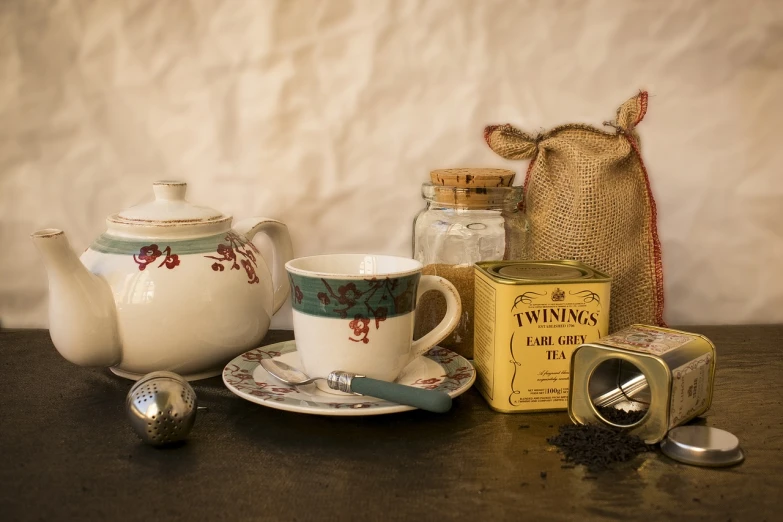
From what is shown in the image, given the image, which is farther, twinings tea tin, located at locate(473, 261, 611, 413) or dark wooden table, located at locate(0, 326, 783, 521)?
twinings tea tin, located at locate(473, 261, 611, 413)

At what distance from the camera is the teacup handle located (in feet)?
2.14

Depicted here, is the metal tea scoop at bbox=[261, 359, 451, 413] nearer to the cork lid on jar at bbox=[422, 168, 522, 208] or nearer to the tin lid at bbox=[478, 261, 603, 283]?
the tin lid at bbox=[478, 261, 603, 283]

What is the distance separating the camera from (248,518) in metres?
0.43

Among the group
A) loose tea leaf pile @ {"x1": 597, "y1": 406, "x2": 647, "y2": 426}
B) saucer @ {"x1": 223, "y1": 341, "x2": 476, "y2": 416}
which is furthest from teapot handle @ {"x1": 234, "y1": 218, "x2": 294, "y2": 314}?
loose tea leaf pile @ {"x1": 597, "y1": 406, "x2": 647, "y2": 426}

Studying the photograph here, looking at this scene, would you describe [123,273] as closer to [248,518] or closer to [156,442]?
[156,442]

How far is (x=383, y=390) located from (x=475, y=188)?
0.25 metres

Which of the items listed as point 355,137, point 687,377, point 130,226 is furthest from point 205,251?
point 687,377

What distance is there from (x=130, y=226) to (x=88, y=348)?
0.12 metres

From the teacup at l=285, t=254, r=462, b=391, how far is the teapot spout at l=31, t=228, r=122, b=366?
17 centimetres

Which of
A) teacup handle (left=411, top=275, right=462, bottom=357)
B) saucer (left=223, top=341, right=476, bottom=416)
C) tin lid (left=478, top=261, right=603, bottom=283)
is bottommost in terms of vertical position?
saucer (left=223, top=341, right=476, bottom=416)

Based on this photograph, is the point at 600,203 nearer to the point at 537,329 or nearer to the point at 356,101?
the point at 537,329

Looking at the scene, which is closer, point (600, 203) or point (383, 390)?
point (383, 390)

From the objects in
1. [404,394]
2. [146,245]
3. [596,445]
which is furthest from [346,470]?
[146,245]

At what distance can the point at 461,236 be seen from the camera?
0.76 meters
